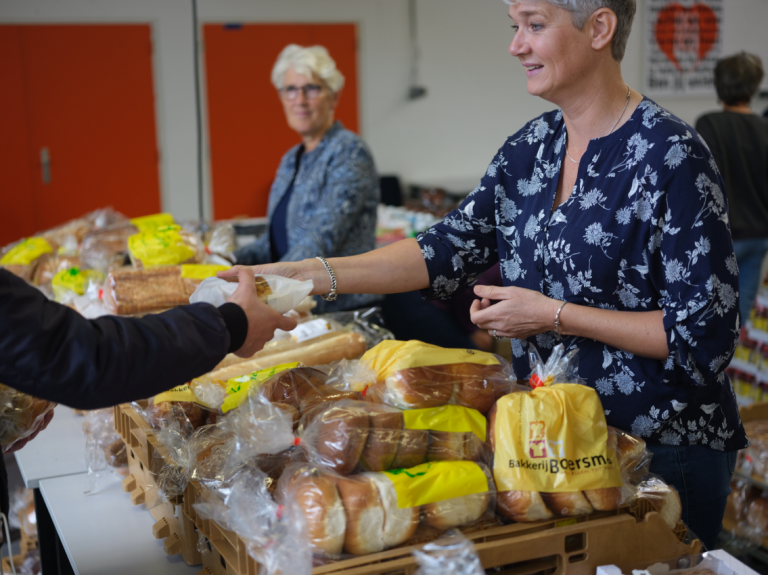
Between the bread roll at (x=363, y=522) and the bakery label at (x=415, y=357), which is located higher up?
the bakery label at (x=415, y=357)

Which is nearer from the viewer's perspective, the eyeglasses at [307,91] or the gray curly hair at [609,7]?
the gray curly hair at [609,7]

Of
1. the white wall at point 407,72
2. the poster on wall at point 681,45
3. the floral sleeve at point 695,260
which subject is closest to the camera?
the floral sleeve at point 695,260

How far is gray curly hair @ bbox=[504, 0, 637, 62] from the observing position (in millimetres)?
1332

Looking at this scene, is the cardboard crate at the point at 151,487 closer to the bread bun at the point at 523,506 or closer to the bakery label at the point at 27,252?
the bread bun at the point at 523,506

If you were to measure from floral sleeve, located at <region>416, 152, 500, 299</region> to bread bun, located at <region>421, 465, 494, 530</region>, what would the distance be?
0.70 metres

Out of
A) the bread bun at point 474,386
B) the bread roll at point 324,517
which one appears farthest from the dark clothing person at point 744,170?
the bread roll at point 324,517

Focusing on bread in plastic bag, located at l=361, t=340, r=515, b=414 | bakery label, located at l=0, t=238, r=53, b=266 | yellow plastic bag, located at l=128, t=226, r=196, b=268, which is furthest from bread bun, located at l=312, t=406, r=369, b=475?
bakery label, located at l=0, t=238, r=53, b=266

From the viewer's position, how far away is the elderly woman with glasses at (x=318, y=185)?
265cm

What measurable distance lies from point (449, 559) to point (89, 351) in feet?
1.79

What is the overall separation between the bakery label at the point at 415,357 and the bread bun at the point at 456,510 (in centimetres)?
23

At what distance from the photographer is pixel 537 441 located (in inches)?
42.1

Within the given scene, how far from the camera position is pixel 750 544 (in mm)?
2646

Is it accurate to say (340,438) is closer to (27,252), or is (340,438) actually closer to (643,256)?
(643,256)

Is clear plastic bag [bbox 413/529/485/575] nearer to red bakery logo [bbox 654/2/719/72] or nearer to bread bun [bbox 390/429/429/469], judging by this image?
bread bun [bbox 390/429/429/469]
